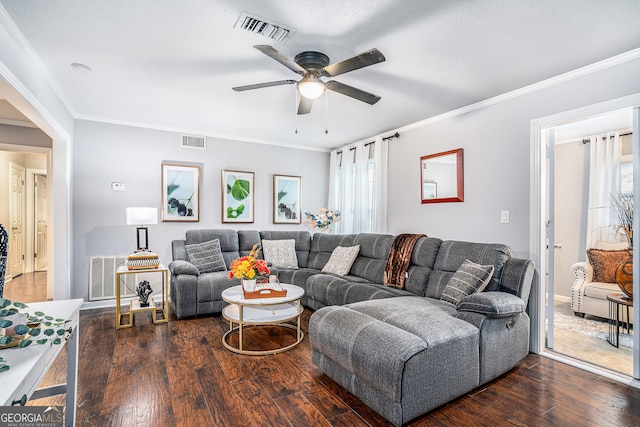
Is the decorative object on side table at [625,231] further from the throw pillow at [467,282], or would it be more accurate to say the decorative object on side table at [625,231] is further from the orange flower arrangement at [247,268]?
the orange flower arrangement at [247,268]

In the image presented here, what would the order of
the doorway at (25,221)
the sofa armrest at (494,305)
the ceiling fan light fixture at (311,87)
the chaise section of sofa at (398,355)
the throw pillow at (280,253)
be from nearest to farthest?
the chaise section of sofa at (398,355) < the sofa armrest at (494,305) < the ceiling fan light fixture at (311,87) < the throw pillow at (280,253) < the doorway at (25,221)

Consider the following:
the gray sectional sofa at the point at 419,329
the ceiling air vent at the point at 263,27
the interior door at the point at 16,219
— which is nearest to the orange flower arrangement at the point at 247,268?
the gray sectional sofa at the point at 419,329

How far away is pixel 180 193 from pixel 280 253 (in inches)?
66.2

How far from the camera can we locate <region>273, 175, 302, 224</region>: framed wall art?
5.43 meters

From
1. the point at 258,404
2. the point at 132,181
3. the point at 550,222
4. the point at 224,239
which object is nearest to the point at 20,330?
the point at 258,404

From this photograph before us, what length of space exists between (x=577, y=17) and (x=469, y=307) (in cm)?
198

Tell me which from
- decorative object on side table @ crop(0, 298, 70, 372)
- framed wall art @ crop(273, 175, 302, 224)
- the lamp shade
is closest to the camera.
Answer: decorative object on side table @ crop(0, 298, 70, 372)

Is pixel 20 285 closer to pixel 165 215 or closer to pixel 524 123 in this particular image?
pixel 165 215

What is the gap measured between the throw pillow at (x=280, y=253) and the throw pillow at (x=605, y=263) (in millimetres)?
3759

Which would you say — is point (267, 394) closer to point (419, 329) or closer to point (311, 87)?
point (419, 329)

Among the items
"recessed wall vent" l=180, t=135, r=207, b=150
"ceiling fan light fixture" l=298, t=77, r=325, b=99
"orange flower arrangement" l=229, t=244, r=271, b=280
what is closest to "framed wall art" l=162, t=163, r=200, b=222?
"recessed wall vent" l=180, t=135, r=207, b=150

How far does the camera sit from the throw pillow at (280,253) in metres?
4.69

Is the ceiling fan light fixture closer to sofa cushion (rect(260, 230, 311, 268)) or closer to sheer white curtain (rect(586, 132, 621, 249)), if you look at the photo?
sofa cushion (rect(260, 230, 311, 268))

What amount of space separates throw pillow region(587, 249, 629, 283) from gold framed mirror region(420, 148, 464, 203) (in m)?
1.85
